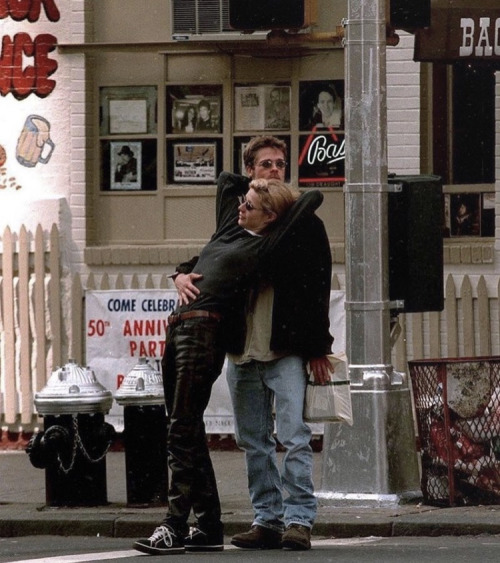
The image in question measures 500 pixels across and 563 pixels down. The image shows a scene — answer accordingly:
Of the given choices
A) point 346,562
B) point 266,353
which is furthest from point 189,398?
point 346,562

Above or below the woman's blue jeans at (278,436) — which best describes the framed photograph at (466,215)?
above

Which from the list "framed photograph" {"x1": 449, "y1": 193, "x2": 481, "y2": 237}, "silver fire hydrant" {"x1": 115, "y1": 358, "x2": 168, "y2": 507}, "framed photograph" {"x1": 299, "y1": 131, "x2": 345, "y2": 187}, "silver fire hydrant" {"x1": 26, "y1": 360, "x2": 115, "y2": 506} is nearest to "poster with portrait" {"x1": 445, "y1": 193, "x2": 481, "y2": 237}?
"framed photograph" {"x1": 449, "y1": 193, "x2": 481, "y2": 237}

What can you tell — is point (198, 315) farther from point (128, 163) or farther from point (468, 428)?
point (128, 163)

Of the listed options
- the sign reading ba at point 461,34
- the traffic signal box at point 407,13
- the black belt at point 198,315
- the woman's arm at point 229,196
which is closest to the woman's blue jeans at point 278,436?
the black belt at point 198,315

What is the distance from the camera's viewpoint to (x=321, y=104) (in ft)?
43.5

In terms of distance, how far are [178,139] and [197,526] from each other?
586 centimetres

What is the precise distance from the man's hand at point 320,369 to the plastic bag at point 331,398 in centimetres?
3

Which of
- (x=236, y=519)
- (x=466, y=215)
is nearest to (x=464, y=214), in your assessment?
(x=466, y=215)

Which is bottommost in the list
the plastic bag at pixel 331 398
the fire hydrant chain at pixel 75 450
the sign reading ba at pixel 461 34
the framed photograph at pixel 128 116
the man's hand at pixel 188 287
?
the fire hydrant chain at pixel 75 450

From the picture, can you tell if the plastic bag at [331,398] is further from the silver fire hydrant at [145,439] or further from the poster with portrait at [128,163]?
the poster with portrait at [128,163]

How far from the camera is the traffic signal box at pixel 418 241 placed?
9781mm

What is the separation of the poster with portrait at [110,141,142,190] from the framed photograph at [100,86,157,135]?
0.11m

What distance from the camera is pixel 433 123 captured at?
13.2 metres

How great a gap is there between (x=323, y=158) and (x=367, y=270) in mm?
3667
